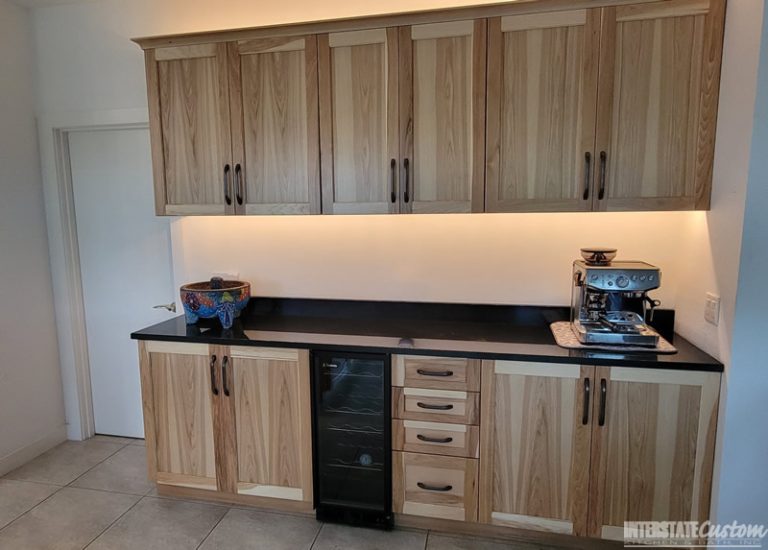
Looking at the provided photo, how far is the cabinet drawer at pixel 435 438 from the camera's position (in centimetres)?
194

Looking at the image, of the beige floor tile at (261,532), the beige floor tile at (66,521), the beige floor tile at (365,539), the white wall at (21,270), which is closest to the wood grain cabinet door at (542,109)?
the beige floor tile at (365,539)

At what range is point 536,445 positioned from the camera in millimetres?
1895

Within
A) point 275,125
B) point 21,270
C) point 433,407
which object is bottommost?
point 433,407

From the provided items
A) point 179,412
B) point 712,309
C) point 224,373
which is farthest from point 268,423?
point 712,309

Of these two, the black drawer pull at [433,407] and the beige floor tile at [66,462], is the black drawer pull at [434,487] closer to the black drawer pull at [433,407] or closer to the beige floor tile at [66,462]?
the black drawer pull at [433,407]

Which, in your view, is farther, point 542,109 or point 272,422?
point 272,422

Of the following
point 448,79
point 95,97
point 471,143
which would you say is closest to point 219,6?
point 95,97

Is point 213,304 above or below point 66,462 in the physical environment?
above

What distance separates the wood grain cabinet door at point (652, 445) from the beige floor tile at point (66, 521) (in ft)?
7.38

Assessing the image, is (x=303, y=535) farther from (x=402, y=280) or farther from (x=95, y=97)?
(x=95, y=97)

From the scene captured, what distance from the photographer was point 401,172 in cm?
206

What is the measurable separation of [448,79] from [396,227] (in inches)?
30.2

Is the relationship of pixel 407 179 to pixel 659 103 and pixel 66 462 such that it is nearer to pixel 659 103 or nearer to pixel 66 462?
pixel 659 103

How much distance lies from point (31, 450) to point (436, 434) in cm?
252
